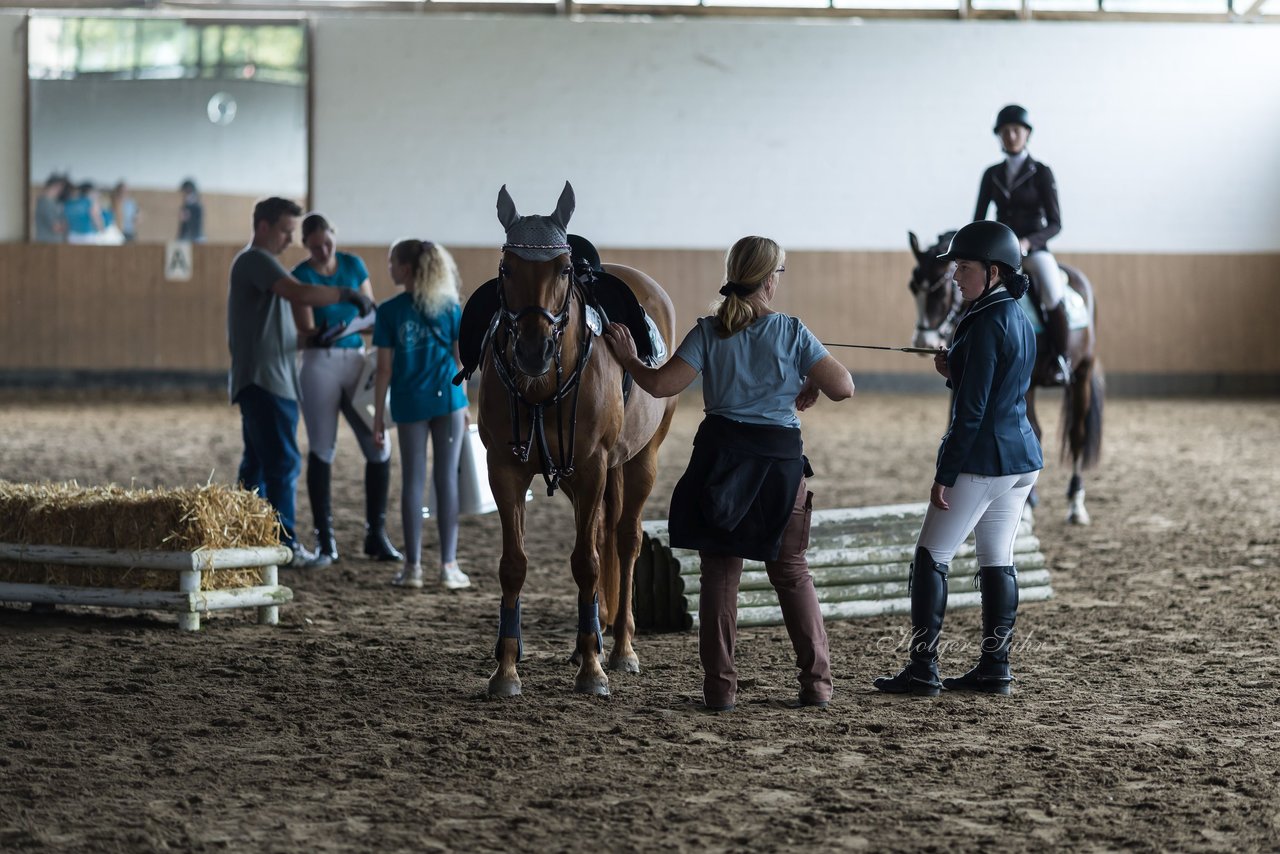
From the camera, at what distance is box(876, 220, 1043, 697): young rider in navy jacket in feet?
16.1

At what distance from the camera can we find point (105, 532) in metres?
6.14

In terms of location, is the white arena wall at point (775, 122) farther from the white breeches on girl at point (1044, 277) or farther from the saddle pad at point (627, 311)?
the saddle pad at point (627, 311)

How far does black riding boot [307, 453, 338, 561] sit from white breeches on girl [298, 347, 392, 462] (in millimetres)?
54

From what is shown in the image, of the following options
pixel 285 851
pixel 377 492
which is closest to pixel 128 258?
pixel 377 492

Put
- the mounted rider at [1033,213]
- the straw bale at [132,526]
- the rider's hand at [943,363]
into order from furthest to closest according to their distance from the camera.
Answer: the mounted rider at [1033,213] < the straw bale at [132,526] < the rider's hand at [943,363]

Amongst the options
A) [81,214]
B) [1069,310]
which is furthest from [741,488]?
[81,214]

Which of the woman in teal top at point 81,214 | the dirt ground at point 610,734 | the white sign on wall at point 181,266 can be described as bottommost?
the dirt ground at point 610,734

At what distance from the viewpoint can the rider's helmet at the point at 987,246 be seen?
4965 mm

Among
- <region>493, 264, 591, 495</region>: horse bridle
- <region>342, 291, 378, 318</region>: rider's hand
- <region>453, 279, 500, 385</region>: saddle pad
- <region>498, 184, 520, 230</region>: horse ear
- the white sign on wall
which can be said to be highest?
the white sign on wall

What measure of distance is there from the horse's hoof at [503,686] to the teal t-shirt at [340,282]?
2.98 metres

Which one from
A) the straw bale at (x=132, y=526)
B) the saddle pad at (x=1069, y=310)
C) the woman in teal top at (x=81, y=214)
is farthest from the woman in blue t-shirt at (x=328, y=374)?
the woman in teal top at (x=81, y=214)

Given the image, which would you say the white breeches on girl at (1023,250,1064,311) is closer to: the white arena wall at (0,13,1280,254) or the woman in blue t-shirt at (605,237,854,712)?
the woman in blue t-shirt at (605,237,854,712)

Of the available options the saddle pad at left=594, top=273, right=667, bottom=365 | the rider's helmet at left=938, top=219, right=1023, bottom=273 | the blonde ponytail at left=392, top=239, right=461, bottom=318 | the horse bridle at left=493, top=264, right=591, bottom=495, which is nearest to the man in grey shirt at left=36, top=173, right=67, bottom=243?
the blonde ponytail at left=392, top=239, right=461, bottom=318

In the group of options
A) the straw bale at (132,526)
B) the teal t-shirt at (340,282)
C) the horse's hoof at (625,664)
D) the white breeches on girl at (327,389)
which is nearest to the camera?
the horse's hoof at (625,664)
